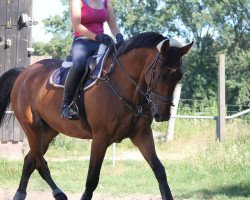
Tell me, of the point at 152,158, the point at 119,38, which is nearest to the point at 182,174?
the point at 152,158

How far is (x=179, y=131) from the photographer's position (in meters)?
15.5

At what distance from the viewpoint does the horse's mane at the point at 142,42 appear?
523 cm

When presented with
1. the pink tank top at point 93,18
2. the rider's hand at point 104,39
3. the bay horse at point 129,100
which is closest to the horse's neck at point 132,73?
the bay horse at point 129,100

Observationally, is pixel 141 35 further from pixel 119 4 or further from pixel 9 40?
pixel 119 4

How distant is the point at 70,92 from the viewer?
5734 mm

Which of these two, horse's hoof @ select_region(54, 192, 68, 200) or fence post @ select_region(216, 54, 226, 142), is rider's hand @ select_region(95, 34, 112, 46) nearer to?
horse's hoof @ select_region(54, 192, 68, 200)

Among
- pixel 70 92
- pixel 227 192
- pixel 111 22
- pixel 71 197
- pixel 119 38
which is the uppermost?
pixel 111 22

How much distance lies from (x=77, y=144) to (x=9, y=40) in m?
3.33

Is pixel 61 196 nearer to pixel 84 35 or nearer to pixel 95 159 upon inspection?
pixel 95 159

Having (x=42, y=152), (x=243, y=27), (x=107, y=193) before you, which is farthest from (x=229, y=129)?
(x=243, y=27)

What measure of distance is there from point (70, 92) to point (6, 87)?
2275 millimetres

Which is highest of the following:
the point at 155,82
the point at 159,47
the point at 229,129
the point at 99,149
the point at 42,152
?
the point at 159,47

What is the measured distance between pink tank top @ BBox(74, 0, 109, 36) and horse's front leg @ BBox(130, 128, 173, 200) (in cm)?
136

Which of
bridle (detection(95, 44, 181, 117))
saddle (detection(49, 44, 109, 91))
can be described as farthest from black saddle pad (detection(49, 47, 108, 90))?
bridle (detection(95, 44, 181, 117))
